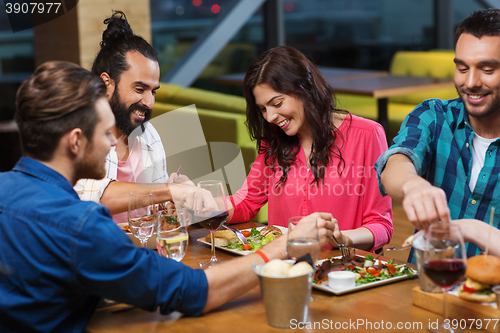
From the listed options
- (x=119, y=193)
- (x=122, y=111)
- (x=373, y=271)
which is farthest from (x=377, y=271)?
(x=122, y=111)

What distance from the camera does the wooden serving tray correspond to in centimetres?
108

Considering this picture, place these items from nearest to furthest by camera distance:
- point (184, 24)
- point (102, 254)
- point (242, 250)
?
point (102, 254)
point (242, 250)
point (184, 24)

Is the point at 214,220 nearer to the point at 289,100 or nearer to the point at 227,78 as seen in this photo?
the point at 289,100

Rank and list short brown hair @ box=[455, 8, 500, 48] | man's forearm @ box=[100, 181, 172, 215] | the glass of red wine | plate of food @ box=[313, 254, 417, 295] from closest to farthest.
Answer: the glass of red wine < plate of food @ box=[313, 254, 417, 295] < short brown hair @ box=[455, 8, 500, 48] < man's forearm @ box=[100, 181, 172, 215]

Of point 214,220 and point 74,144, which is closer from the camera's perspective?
point 74,144

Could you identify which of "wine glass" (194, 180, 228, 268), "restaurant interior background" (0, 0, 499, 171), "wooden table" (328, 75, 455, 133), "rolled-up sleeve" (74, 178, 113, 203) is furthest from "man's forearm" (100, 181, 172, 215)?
"restaurant interior background" (0, 0, 499, 171)

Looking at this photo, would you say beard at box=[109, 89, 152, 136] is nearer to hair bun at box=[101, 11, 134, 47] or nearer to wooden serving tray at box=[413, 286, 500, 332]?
hair bun at box=[101, 11, 134, 47]

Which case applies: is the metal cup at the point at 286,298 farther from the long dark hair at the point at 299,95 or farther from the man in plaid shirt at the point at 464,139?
the long dark hair at the point at 299,95

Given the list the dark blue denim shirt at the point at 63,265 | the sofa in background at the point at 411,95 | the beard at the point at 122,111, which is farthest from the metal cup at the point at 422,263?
the sofa in background at the point at 411,95

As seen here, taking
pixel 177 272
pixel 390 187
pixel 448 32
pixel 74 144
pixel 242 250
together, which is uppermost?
pixel 448 32

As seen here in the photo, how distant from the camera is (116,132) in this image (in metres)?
2.38

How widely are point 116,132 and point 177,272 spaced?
4.33 ft

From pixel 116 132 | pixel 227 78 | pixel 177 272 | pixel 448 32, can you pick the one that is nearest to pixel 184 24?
pixel 227 78

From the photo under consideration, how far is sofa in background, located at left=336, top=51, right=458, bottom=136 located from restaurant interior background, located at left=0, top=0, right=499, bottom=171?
67 centimetres
